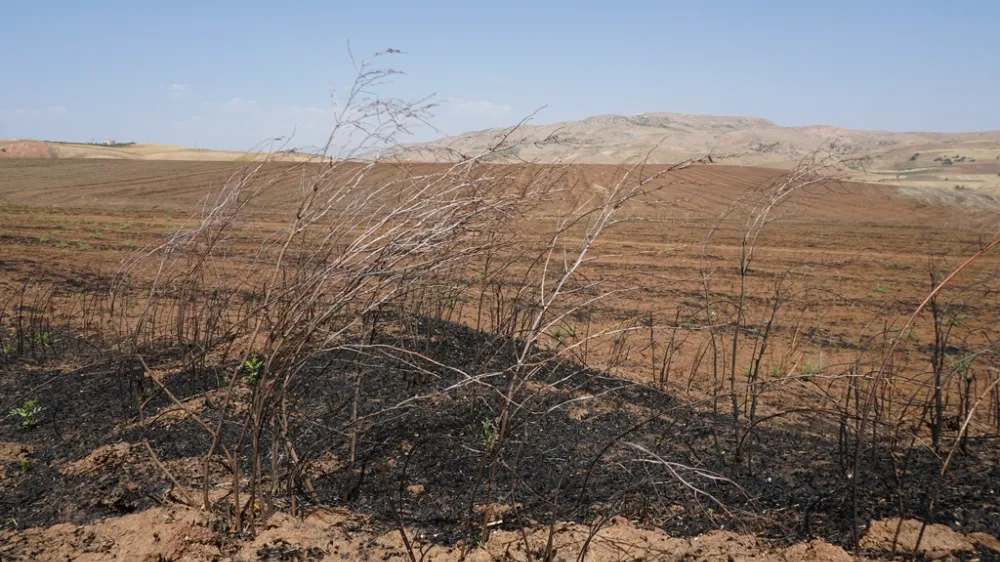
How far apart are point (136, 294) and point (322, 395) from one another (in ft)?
16.4

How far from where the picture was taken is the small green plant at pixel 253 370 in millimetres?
3577

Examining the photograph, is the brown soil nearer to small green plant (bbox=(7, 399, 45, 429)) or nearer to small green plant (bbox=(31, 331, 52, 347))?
small green plant (bbox=(7, 399, 45, 429))

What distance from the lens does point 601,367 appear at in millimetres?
5270

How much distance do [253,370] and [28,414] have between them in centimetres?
128

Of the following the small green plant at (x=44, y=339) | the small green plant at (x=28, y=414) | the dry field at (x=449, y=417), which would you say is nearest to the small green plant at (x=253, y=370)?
the dry field at (x=449, y=417)

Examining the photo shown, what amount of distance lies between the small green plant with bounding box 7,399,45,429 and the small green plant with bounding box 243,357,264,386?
119cm

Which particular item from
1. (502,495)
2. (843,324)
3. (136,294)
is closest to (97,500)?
(502,495)

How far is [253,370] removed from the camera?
4.05 m

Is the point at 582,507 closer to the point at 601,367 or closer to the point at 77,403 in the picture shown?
the point at 601,367

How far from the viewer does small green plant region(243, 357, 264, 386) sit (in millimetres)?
→ 3577

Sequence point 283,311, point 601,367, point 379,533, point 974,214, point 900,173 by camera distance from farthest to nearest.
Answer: point 900,173 → point 974,214 → point 601,367 → point 379,533 → point 283,311

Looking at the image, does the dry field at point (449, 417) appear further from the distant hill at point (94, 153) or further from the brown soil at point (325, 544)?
the distant hill at point (94, 153)

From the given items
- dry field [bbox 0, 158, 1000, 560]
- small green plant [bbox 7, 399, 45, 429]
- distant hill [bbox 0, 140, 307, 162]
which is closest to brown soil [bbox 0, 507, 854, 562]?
dry field [bbox 0, 158, 1000, 560]

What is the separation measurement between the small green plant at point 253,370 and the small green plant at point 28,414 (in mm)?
1190
